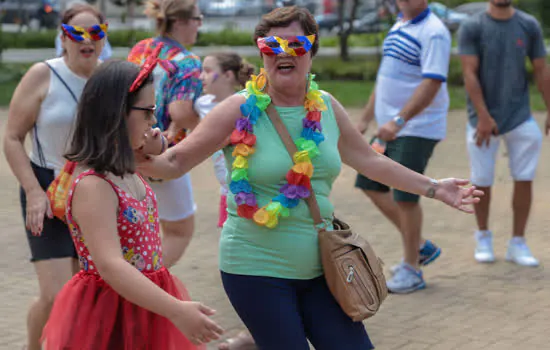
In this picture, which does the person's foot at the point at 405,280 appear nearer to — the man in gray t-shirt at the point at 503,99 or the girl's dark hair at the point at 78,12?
the man in gray t-shirt at the point at 503,99

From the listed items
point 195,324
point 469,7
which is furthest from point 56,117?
point 469,7

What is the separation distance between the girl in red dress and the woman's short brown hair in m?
0.72

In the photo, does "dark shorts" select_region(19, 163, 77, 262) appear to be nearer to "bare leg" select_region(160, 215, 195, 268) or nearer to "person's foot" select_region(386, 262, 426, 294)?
"bare leg" select_region(160, 215, 195, 268)

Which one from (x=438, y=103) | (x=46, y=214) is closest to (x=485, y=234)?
(x=438, y=103)

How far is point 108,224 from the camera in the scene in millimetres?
2969

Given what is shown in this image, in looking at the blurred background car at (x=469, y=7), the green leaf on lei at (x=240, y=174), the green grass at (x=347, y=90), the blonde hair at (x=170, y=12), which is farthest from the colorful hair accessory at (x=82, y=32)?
the blurred background car at (x=469, y=7)

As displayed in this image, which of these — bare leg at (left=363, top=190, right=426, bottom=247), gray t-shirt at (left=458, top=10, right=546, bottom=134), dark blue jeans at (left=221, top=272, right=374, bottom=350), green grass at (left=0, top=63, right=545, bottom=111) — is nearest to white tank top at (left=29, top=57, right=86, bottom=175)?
dark blue jeans at (left=221, top=272, right=374, bottom=350)

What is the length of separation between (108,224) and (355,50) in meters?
27.6

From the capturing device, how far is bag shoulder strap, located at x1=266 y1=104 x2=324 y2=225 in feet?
11.8

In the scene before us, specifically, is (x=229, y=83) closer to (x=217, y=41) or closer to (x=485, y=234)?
(x=485, y=234)

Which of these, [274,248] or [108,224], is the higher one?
[108,224]

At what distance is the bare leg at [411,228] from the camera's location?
643cm

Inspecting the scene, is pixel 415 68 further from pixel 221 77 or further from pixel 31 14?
pixel 31 14

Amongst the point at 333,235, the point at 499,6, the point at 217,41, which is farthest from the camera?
the point at 217,41
